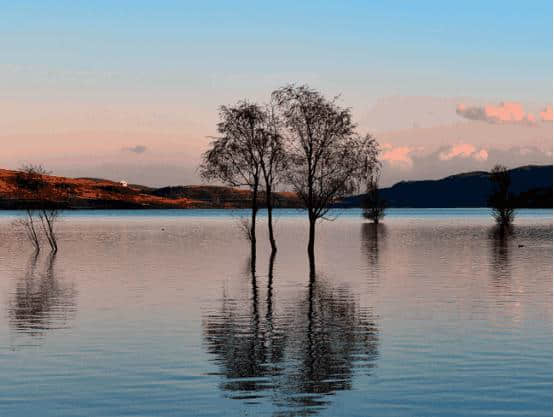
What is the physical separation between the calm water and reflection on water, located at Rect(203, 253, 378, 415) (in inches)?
2.4

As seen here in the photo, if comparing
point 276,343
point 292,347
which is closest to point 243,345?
point 276,343

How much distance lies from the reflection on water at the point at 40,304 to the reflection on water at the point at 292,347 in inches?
229

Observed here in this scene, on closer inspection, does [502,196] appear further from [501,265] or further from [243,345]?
[243,345]

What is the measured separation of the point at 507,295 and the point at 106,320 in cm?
1968

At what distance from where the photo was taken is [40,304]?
3903 centimetres

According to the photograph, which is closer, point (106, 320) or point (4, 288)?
point (106, 320)

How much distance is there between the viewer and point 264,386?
21250mm

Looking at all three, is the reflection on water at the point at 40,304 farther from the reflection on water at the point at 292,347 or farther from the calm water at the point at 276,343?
the reflection on water at the point at 292,347

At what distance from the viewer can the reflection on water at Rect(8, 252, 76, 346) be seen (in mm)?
32031

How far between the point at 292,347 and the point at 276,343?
3.11ft

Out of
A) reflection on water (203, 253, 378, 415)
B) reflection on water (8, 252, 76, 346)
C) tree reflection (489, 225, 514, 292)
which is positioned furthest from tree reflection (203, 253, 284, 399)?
tree reflection (489, 225, 514, 292)

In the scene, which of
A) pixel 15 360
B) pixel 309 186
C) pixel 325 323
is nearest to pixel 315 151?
pixel 309 186

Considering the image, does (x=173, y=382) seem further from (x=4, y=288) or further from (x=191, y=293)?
(x=4, y=288)

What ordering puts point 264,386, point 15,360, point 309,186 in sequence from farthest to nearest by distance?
point 309,186 < point 15,360 < point 264,386
